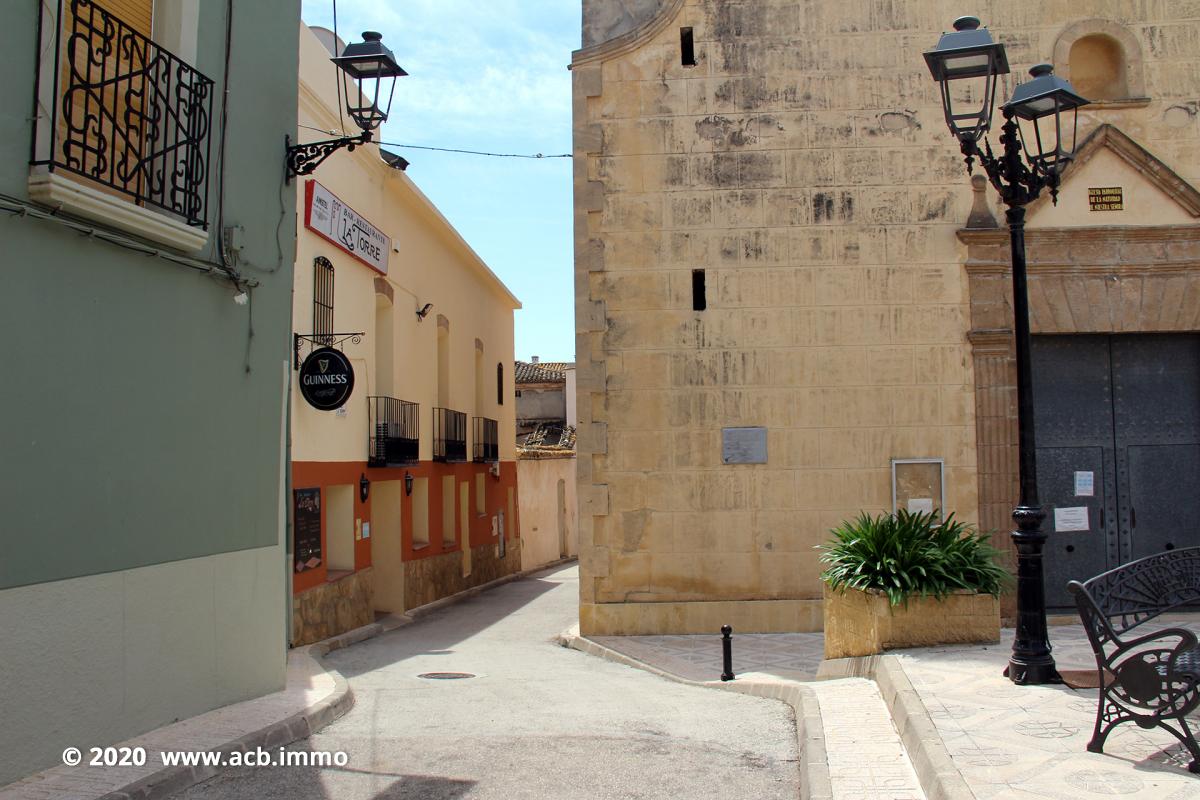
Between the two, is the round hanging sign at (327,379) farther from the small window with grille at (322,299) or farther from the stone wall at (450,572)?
the stone wall at (450,572)

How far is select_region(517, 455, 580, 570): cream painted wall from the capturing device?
2892 centimetres

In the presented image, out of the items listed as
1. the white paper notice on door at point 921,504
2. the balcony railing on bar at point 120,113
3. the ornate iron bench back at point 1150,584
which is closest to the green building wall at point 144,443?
the balcony railing on bar at point 120,113

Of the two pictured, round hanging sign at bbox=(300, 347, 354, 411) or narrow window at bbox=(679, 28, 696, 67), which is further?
narrow window at bbox=(679, 28, 696, 67)

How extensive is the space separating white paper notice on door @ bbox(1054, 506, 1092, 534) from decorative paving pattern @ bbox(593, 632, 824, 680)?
2.91 meters

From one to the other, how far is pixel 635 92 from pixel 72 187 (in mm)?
8063

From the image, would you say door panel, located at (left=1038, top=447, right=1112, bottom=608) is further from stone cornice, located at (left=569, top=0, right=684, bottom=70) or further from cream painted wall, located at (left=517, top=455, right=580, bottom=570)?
cream painted wall, located at (left=517, top=455, right=580, bottom=570)

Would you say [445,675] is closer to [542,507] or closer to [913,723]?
[913,723]

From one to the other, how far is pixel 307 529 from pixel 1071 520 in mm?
8934

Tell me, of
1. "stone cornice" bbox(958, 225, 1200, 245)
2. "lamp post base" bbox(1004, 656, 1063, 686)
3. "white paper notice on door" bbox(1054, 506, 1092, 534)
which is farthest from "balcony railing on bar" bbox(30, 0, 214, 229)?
"white paper notice on door" bbox(1054, 506, 1092, 534)

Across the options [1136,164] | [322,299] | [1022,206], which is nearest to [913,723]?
[1022,206]

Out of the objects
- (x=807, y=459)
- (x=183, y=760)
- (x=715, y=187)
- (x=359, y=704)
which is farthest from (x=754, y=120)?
(x=183, y=760)

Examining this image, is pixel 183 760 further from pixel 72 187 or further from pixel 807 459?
pixel 807 459

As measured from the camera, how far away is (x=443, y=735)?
287 inches

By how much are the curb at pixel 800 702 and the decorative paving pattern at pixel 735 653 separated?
0.38 feet
